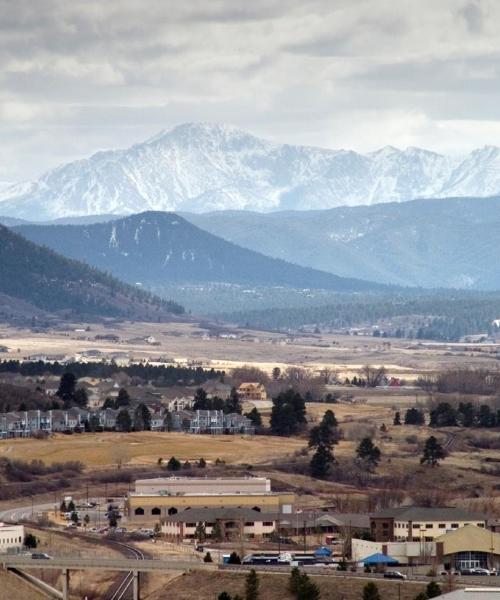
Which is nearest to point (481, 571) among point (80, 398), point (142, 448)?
point (142, 448)

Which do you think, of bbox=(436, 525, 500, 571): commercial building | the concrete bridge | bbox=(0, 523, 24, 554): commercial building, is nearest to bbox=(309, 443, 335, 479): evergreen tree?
bbox=(0, 523, 24, 554): commercial building

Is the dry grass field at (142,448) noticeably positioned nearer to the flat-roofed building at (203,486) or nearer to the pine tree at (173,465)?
the pine tree at (173,465)

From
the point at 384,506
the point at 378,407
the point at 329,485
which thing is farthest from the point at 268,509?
the point at 378,407

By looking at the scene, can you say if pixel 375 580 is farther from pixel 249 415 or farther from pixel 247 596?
pixel 249 415

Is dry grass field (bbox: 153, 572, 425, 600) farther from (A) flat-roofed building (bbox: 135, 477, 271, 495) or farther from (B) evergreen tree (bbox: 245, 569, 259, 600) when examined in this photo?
(A) flat-roofed building (bbox: 135, 477, 271, 495)

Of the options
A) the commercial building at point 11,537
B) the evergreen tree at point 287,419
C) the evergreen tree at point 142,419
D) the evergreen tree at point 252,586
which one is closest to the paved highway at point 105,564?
the evergreen tree at point 252,586
